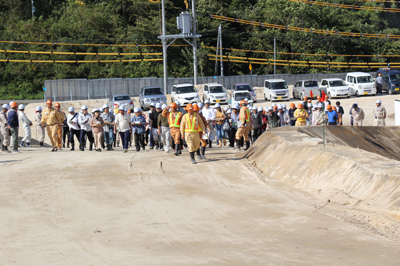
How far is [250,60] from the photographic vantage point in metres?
64.8

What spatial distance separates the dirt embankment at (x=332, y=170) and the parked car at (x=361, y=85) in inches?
1108

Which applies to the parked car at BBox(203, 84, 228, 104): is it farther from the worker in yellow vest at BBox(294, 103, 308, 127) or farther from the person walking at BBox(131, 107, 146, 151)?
the person walking at BBox(131, 107, 146, 151)

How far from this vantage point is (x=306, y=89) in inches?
1743

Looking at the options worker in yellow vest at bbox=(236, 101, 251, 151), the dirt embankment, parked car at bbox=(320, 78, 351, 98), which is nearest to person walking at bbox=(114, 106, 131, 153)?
worker in yellow vest at bbox=(236, 101, 251, 151)

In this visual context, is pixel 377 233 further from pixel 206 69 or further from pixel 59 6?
pixel 59 6

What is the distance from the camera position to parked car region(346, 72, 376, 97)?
149 feet

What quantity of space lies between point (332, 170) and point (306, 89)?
32.7 meters

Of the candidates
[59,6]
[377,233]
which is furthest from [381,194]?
[59,6]

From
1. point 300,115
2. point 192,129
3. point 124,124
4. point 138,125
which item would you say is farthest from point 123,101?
point 192,129

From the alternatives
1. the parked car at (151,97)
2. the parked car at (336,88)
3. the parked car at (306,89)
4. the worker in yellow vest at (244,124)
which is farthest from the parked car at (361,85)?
the worker in yellow vest at (244,124)

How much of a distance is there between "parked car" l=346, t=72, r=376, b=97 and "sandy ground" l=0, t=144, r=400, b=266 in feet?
105

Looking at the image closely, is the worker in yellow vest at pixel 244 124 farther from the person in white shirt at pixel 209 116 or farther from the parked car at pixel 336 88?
the parked car at pixel 336 88

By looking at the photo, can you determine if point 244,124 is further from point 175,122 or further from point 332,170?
point 332,170

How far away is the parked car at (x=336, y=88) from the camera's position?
44094 mm
